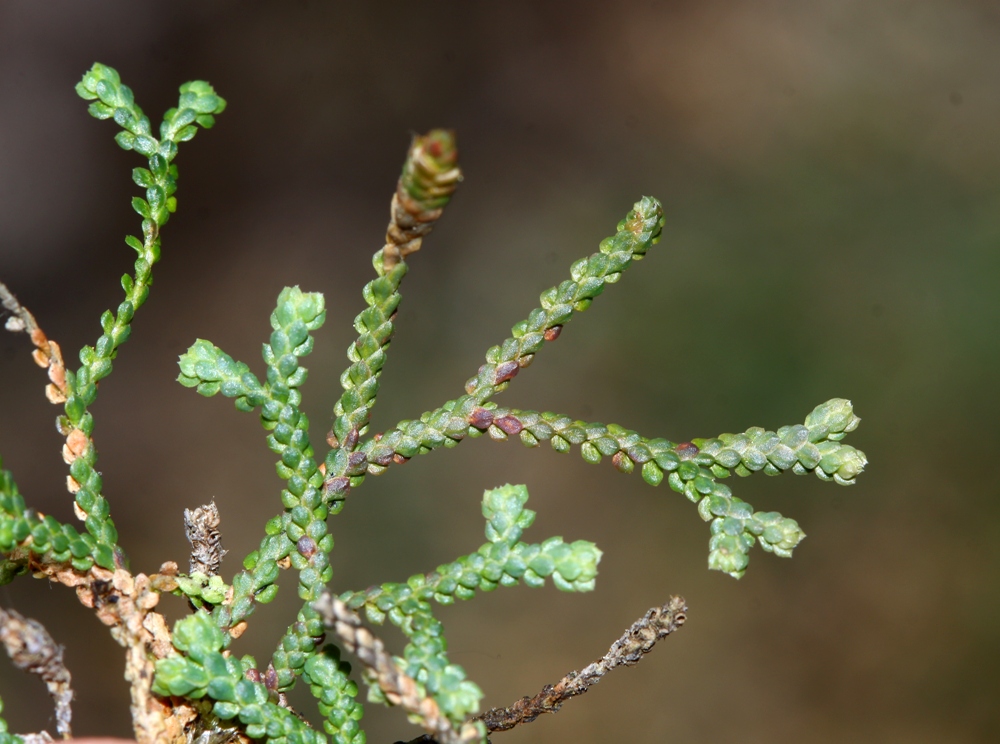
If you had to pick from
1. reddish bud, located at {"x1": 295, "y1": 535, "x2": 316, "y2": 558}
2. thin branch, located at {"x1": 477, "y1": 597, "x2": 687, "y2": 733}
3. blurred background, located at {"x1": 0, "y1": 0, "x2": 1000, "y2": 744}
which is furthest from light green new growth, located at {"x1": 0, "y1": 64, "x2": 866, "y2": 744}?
blurred background, located at {"x1": 0, "y1": 0, "x2": 1000, "y2": 744}

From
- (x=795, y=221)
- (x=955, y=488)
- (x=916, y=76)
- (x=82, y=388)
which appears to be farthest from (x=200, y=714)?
(x=916, y=76)

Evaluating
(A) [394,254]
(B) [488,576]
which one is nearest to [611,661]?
(B) [488,576]

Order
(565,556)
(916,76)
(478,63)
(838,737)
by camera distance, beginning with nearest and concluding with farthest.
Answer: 1. (565,556)
2. (838,737)
3. (916,76)
4. (478,63)

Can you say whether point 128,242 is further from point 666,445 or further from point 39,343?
point 666,445

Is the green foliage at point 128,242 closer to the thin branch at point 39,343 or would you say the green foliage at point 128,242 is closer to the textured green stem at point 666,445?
the thin branch at point 39,343

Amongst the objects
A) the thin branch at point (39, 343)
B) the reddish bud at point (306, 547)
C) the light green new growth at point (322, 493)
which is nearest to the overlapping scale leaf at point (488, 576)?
the light green new growth at point (322, 493)

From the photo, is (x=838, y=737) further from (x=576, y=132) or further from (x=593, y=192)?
(x=576, y=132)
